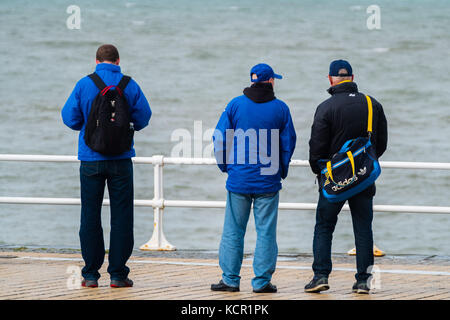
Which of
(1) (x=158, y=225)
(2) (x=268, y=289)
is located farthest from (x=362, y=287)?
(1) (x=158, y=225)

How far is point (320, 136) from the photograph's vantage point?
22.5 ft

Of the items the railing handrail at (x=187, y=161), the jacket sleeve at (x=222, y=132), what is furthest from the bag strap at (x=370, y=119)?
the railing handrail at (x=187, y=161)

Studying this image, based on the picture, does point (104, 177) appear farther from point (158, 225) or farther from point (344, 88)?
point (158, 225)

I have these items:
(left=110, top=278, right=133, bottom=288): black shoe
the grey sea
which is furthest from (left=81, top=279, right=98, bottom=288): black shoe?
the grey sea

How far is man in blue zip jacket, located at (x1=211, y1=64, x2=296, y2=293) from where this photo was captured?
22.7ft

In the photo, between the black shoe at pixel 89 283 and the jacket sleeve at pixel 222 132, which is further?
the black shoe at pixel 89 283

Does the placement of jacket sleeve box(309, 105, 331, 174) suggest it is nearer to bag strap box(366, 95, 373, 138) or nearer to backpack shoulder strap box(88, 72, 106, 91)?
bag strap box(366, 95, 373, 138)

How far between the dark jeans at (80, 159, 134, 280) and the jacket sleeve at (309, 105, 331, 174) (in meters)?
1.37

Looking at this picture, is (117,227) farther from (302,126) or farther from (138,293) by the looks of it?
(302,126)

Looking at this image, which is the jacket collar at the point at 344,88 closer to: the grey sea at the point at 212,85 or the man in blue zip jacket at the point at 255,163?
the man in blue zip jacket at the point at 255,163

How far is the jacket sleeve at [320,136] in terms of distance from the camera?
6820 mm

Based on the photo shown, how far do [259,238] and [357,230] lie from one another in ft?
2.34

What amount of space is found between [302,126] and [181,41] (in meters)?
30.5

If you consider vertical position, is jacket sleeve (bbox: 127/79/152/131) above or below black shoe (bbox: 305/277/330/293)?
above
